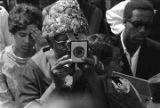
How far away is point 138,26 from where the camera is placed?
3811 millimetres

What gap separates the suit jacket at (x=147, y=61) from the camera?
3.71 metres

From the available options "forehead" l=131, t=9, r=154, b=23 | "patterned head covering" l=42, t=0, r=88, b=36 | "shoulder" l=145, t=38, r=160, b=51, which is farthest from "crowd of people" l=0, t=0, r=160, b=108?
"forehead" l=131, t=9, r=154, b=23

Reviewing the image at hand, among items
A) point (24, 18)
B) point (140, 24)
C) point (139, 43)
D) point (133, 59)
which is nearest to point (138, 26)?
point (140, 24)

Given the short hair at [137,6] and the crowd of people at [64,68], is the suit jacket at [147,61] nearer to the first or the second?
the crowd of people at [64,68]

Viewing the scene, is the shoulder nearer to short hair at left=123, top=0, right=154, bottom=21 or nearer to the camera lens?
short hair at left=123, top=0, right=154, bottom=21

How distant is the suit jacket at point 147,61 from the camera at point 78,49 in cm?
127

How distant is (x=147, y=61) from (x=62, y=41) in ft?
4.53

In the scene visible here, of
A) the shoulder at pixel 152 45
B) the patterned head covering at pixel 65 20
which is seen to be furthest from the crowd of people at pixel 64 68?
the shoulder at pixel 152 45

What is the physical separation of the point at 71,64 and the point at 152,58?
1543 millimetres

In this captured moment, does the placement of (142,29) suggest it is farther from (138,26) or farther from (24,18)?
(24,18)

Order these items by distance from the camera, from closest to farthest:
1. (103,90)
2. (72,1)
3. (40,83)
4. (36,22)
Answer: (103,90), (40,83), (72,1), (36,22)

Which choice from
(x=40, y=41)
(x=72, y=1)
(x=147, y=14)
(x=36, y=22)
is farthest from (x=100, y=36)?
(x=147, y=14)

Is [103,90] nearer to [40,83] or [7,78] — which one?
[40,83]

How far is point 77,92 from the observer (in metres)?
2.34
